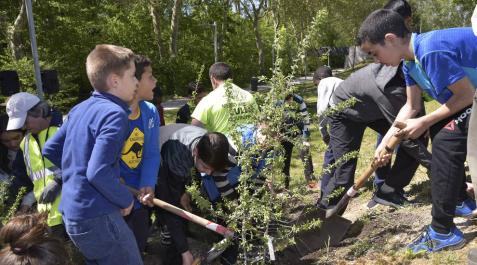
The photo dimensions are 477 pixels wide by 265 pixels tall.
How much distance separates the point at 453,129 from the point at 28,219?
2343 millimetres

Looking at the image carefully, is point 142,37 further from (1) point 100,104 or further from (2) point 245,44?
(1) point 100,104

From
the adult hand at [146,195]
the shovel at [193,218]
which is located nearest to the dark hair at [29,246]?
the adult hand at [146,195]

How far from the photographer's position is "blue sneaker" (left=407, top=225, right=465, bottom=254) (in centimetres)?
286

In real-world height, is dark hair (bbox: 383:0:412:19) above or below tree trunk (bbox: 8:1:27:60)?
above

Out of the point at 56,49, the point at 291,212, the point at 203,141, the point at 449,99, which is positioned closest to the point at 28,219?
the point at 203,141

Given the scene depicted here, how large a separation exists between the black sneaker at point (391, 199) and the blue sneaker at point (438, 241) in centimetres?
99

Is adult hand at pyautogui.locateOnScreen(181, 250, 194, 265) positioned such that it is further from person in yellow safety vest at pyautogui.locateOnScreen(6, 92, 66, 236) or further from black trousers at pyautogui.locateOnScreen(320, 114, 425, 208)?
black trousers at pyautogui.locateOnScreen(320, 114, 425, 208)

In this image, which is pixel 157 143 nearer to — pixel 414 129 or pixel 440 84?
pixel 414 129

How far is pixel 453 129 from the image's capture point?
108 inches

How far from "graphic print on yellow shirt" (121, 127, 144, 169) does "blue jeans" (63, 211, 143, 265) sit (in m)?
0.63

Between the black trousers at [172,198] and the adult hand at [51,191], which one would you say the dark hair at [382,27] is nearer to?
the black trousers at [172,198]

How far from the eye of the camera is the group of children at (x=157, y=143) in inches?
86.6

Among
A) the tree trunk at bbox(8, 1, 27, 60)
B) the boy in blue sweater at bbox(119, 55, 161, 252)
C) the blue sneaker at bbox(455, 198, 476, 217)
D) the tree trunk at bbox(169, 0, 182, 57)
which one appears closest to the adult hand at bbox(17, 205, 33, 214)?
the boy in blue sweater at bbox(119, 55, 161, 252)

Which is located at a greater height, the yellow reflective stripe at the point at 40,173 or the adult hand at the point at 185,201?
the yellow reflective stripe at the point at 40,173
